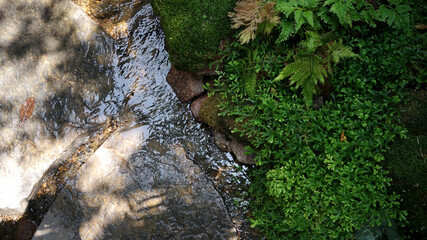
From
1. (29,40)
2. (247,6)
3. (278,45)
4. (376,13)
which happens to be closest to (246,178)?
(278,45)

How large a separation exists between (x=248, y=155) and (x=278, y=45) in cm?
190

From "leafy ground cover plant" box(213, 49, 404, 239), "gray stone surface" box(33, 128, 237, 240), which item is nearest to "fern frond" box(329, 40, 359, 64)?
"leafy ground cover plant" box(213, 49, 404, 239)

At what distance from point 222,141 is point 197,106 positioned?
2.56 feet

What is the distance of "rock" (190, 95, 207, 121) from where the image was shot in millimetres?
5431

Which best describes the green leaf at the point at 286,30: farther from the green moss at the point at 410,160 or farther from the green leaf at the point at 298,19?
the green moss at the point at 410,160

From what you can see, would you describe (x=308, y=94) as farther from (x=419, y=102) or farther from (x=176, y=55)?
(x=176, y=55)

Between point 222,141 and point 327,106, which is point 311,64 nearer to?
point 327,106

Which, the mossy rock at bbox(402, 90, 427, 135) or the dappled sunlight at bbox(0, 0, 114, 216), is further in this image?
the dappled sunlight at bbox(0, 0, 114, 216)

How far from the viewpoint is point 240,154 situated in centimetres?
531

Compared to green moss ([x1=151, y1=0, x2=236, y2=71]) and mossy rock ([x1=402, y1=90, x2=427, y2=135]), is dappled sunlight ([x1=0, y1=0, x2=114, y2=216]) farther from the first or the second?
mossy rock ([x1=402, y1=90, x2=427, y2=135])

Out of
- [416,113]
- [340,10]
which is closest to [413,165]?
[416,113]

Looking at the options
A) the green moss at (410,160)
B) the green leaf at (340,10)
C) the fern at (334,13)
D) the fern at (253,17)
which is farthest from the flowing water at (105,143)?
the green leaf at (340,10)

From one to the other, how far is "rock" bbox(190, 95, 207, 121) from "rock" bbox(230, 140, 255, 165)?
0.84 m

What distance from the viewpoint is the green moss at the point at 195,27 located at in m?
4.95
